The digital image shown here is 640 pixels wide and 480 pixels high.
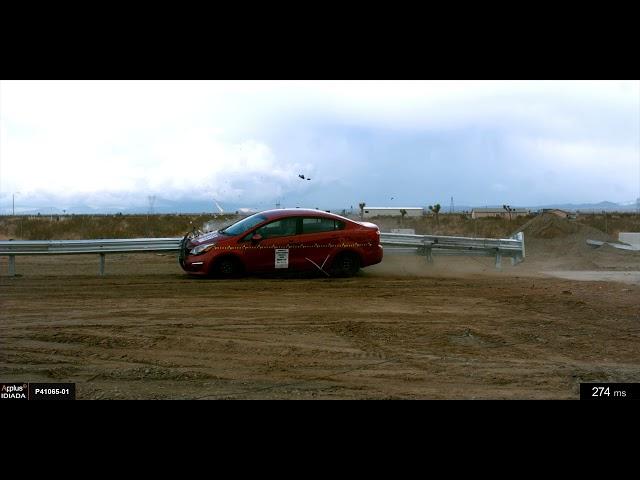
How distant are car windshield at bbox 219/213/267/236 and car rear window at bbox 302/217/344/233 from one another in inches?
34.7

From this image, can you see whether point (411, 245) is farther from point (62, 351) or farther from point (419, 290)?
point (62, 351)

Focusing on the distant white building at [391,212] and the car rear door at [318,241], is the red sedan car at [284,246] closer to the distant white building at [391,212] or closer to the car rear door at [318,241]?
the car rear door at [318,241]

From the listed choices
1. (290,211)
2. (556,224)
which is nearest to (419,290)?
(290,211)

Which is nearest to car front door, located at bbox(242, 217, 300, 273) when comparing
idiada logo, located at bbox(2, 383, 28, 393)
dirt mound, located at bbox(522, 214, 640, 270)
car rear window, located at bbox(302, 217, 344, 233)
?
car rear window, located at bbox(302, 217, 344, 233)

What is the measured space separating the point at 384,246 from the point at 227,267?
183 inches

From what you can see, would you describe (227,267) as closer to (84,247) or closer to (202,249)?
(202,249)

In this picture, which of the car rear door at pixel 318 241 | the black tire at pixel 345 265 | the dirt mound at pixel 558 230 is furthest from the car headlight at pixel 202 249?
the dirt mound at pixel 558 230

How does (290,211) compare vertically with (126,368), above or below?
above

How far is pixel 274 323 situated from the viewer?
27.1 ft

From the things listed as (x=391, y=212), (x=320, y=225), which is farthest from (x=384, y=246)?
(x=391, y=212)

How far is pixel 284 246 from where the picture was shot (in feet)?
40.0

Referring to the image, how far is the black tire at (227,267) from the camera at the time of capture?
39.6 ft

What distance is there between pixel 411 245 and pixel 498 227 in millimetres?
21223
